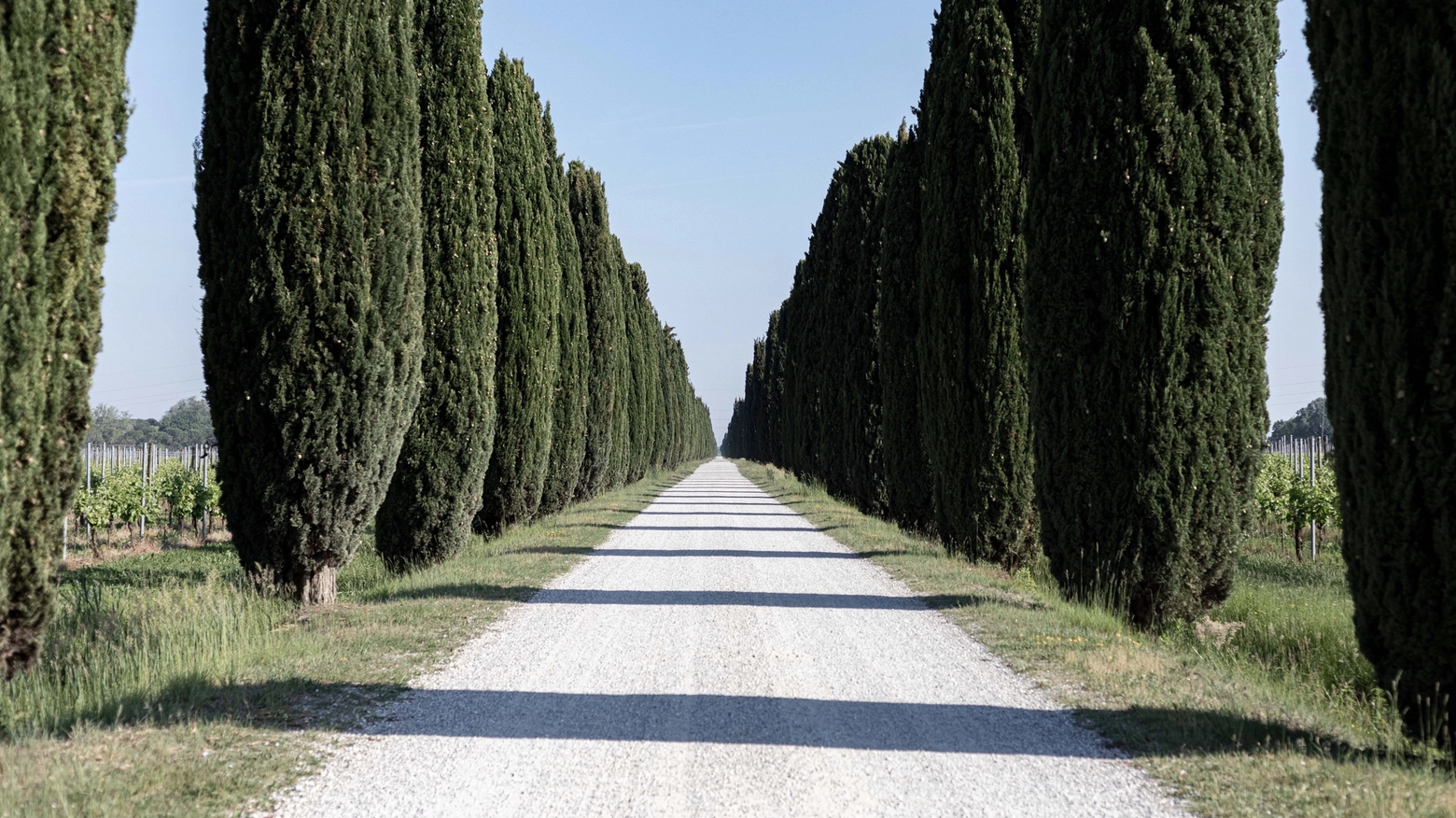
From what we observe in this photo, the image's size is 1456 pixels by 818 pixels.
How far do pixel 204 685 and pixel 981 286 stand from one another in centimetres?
1006

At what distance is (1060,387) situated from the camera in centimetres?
859

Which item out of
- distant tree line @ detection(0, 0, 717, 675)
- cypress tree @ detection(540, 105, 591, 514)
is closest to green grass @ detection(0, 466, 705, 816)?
distant tree line @ detection(0, 0, 717, 675)

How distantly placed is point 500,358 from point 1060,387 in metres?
10.1

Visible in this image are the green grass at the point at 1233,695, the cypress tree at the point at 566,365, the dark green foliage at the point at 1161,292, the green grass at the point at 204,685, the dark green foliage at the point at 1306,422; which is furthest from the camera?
the dark green foliage at the point at 1306,422

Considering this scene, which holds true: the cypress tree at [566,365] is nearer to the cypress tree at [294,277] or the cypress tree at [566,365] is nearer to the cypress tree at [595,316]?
the cypress tree at [595,316]

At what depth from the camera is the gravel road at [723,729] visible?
12.7ft

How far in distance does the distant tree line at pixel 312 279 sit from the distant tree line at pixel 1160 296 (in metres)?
6.18

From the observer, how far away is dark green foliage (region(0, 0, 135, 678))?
454 cm

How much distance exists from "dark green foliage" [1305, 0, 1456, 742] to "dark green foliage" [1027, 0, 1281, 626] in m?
3.16

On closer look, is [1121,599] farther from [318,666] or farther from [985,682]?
[318,666]

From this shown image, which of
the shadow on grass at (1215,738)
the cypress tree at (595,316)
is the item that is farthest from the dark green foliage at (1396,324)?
the cypress tree at (595,316)

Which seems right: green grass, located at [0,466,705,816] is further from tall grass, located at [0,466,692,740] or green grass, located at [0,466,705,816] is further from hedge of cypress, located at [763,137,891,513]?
hedge of cypress, located at [763,137,891,513]

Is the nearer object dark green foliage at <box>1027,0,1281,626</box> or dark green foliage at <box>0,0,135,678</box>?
dark green foliage at <box>0,0,135,678</box>

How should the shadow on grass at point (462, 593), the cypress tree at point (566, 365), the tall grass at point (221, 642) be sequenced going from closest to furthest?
the tall grass at point (221, 642) < the shadow on grass at point (462, 593) < the cypress tree at point (566, 365)
